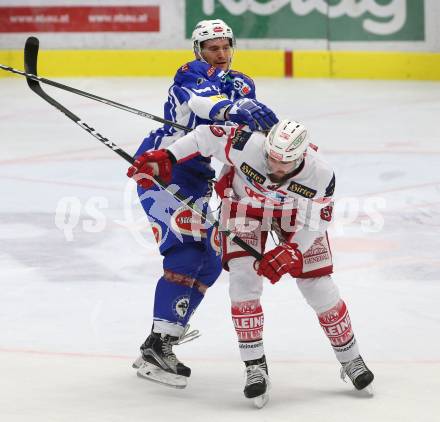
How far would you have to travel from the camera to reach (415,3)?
11.2m

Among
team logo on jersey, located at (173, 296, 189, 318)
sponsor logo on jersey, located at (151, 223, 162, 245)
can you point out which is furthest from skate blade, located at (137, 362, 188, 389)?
sponsor logo on jersey, located at (151, 223, 162, 245)

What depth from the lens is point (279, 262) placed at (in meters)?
3.98

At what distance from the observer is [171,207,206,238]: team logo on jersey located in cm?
445

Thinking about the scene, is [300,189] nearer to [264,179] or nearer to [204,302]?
[264,179]

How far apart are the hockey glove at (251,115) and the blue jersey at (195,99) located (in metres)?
0.11

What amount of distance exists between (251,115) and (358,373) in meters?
0.91

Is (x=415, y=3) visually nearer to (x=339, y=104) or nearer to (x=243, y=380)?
(x=339, y=104)

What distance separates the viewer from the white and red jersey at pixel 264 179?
408 cm

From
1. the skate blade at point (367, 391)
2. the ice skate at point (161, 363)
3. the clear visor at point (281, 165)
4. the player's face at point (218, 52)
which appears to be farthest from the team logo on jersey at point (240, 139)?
the skate blade at point (367, 391)

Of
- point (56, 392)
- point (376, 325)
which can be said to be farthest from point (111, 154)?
point (56, 392)

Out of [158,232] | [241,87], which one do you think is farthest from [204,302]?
[241,87]

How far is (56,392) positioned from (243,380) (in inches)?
24.9

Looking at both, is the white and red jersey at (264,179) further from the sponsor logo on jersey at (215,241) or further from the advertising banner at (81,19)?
the advertising banner at (81,19)

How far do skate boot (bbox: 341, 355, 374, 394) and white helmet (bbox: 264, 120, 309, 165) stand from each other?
0.71 m
